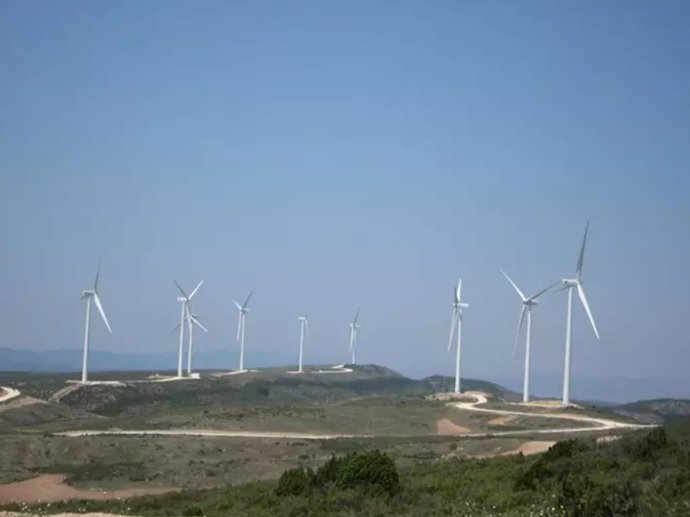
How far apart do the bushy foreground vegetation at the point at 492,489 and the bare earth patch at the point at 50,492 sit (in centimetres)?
672

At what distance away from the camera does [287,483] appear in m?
31.2

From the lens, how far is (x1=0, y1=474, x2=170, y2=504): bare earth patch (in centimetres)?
4219

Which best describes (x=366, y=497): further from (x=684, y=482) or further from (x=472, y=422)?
(x=472, y=422)

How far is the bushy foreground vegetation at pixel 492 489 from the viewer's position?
20.7m

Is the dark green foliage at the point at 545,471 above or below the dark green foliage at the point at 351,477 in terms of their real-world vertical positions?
above

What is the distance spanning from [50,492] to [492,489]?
2664 centimetres

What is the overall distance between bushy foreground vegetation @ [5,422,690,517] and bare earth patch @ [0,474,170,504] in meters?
6.72

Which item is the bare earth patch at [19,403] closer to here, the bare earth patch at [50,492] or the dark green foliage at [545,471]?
the bare earth patch at [50,492]

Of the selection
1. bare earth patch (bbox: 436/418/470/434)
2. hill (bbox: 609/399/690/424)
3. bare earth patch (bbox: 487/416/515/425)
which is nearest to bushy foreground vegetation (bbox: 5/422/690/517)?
bare earth patch (bbox: 436/418/470/434)

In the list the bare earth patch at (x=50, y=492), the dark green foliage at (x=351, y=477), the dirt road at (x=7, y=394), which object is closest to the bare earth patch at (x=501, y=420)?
the bare earth patch at (x=50, y=492)

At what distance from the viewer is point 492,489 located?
90.9 ft

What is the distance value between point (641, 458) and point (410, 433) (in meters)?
56.0

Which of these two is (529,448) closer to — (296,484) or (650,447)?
(650,447)

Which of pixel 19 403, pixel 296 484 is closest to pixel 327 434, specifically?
pixel 19 403
